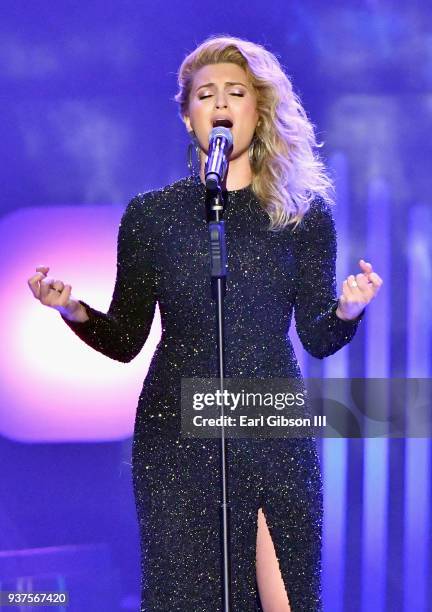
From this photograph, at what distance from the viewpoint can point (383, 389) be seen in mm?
2580

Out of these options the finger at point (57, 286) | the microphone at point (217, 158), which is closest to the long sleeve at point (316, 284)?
the microphone at point (217, 158)

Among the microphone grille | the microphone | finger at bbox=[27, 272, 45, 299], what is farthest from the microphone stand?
finger at bbox=[27, 272, 45, 299]

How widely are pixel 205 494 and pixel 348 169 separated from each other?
111 centimetres

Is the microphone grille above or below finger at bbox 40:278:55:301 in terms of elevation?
above

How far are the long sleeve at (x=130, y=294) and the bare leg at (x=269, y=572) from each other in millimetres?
456

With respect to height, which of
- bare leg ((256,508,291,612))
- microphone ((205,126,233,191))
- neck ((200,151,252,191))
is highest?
neck ((200,151,252,191))

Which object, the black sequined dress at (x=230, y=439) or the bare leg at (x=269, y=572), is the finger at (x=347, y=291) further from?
the bare leg at (x=269, y=572)

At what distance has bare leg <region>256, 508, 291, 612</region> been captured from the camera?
1884 millimetres

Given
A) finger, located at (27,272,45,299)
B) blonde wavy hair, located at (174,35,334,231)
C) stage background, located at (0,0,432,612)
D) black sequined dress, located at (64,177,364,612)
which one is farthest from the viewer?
stage background, located at (0,0,432,612)

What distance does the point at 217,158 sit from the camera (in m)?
1.50

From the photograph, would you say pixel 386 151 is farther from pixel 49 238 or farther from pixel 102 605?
pixel 102 605

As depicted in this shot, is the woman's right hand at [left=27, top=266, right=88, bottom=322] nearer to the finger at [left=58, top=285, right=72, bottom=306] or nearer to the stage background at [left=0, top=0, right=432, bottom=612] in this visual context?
the finger at [left=58, top=285, right=72, bottom=306]

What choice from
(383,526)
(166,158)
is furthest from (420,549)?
(166,158)

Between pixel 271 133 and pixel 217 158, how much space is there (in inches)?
20.7
